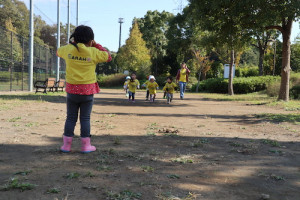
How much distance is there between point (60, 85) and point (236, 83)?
578 inches

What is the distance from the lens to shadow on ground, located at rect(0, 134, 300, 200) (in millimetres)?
2701

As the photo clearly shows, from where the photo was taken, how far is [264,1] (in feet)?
39.8

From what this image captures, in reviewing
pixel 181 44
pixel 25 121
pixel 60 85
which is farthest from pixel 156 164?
pixel 181 44

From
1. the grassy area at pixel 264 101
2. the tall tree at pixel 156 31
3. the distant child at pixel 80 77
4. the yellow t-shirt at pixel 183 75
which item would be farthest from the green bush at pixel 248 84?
the tall tree at pixel 156 31

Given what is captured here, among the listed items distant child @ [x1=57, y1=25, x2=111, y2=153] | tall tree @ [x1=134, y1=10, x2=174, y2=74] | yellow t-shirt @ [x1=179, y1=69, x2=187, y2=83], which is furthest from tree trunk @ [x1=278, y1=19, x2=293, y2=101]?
tall tree @ [x1=134, y1=10, x2=174, y2=74]

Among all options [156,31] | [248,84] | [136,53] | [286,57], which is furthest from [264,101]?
[156,31]

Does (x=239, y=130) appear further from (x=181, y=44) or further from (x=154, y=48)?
(x=154, y=48)

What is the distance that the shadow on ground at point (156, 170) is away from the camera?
106 inches

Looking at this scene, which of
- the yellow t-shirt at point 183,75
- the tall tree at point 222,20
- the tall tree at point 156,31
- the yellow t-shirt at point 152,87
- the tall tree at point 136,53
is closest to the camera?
the tall tree at point 222,20

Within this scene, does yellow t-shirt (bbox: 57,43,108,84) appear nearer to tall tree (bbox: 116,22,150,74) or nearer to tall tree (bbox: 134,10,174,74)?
tall tree (bbox: 116,22,150,74)

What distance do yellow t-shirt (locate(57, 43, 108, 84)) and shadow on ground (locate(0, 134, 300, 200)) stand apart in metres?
1.00

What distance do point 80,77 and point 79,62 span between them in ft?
0.67

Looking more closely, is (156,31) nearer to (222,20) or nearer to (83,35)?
(222,20)

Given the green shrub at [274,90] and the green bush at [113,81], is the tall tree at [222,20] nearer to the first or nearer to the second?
the green shrub at [274,90]
